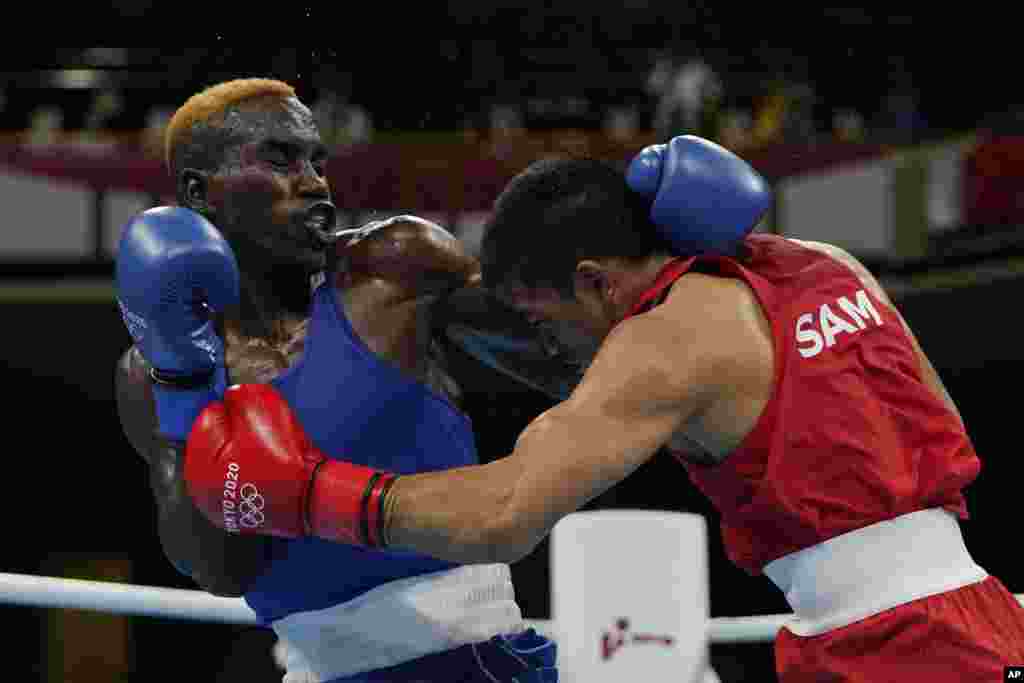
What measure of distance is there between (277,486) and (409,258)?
17.3 inches

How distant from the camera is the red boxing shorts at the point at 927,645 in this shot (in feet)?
5.67

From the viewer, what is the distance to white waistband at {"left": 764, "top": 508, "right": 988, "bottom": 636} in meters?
1.76

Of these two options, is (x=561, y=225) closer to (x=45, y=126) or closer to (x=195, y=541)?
(x=195, y=541)

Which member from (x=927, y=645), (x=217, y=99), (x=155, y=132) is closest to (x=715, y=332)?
(x=927, y=645)

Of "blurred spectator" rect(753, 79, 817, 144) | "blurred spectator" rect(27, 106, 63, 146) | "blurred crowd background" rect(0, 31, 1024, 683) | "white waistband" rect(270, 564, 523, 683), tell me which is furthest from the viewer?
"blurred spectator" rect(753, 79, 817, 144)

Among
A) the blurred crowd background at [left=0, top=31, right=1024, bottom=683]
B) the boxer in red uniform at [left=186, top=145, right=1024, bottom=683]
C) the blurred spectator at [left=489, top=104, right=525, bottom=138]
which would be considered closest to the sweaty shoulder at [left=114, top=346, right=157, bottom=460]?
the boxer in red uniform at [left=186, top=145, right=1024, bottom=683]

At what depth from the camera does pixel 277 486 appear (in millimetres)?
1815

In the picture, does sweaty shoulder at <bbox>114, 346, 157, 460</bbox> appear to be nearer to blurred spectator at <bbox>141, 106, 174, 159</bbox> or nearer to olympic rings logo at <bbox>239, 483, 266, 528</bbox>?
olympic rings logo at <bbox>239, 483, 266, 528</bbox>

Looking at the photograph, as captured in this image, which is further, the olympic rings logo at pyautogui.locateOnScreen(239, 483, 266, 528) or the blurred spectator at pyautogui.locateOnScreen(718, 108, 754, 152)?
the blurred spectator at pyautogui.locateOnScreen(718, 108, 754, 152)

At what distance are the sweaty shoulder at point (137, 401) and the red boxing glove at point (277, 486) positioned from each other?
244 mm

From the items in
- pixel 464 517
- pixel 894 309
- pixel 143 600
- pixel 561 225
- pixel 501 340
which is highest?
pixel 561 225

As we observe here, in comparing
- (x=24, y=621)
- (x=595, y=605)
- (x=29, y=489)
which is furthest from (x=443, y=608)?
(x=24, y=621)

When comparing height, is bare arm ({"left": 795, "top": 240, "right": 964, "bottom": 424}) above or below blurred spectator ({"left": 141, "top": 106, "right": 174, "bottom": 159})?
above

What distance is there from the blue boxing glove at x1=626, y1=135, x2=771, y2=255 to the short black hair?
0.04 metres
